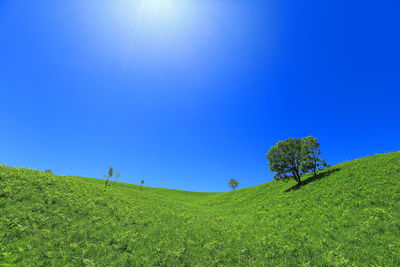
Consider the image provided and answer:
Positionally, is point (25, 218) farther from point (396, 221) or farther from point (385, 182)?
point (385, 182)

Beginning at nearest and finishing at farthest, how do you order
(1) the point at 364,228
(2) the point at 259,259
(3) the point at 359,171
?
1. (2) the point at 259,259
2. (1) the point at 364,228
3. (3) the point at 359,171

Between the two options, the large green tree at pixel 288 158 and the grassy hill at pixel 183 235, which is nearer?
the grassy hill at pixel 183 235

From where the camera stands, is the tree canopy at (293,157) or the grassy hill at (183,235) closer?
the grassy hill at (183,235)

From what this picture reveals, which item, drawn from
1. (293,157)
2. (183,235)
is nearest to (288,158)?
(293,157)

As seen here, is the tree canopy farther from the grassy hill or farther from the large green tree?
the grassy hill

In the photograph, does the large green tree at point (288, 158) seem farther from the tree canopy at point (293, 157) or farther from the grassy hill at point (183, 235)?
the grassy hill at point (183, 235)

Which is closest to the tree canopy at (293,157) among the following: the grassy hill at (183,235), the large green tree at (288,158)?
the large green tree at (288,158)

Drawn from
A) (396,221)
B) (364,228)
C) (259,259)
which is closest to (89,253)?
(259,259)

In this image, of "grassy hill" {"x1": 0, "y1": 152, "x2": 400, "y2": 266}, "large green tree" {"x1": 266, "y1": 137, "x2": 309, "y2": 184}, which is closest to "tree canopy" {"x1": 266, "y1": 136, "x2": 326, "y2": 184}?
"large green tree" {"x1": 266, "y1": 137, "x2": 309, "y2": 184}

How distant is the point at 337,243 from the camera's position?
31.5ft

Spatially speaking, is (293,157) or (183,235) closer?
(183,235)

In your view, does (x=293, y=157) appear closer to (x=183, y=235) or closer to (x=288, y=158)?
(x=288, y=158)

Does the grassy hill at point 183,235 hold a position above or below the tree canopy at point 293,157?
below

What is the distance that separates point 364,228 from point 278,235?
19.1ft
